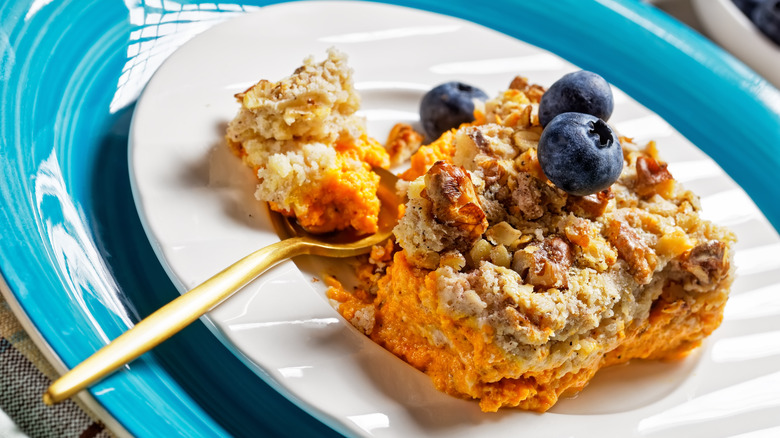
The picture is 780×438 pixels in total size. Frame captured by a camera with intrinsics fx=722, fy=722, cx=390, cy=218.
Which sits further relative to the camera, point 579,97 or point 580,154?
point 579,97

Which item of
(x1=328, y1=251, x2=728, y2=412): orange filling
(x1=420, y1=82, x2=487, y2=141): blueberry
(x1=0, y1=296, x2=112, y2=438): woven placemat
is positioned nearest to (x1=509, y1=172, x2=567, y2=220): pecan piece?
(x1=328, y1=251, x2=728, y2=412): orange filling

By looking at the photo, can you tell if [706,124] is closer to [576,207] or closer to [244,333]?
[576,207]

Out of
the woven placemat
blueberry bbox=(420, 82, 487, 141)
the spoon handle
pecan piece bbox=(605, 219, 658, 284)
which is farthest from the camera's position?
blueberry bbox=(420, 82, 487, 141)

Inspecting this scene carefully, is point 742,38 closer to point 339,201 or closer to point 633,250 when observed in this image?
point 633,250

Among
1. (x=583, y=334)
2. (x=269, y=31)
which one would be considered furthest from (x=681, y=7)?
(x=583, y=334)

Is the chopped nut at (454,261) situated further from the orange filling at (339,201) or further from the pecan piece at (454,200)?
the orange filling at (339,201)

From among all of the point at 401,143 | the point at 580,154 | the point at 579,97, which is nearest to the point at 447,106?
the point at 401,143

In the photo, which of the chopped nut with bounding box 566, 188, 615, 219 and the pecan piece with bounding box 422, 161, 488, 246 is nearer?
the pecan piece with bounding box 422, 161, 488, 246

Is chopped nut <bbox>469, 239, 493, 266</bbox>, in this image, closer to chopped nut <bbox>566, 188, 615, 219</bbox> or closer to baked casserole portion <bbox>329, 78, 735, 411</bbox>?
baked casserole portion <bbox>329, 78, 735, 411</bbox>
